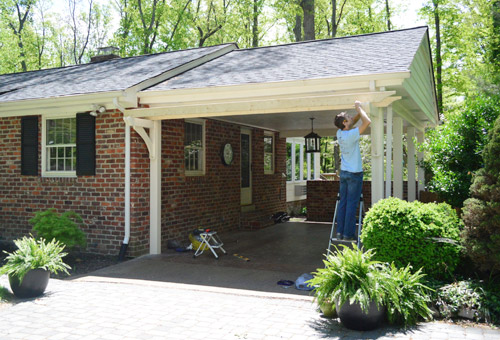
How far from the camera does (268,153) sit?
1423cm

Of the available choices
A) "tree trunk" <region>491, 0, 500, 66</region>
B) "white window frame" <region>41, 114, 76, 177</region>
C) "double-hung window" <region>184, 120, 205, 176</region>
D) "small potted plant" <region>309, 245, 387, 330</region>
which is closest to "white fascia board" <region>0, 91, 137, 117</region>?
"white window frame" <region>41, 114, 76, 177</region>

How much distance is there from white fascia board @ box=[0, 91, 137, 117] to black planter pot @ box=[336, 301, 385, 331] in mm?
5175

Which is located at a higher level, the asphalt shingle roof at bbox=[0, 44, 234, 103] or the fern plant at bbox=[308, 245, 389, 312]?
the asphalt shingle roof at bbox=[0, 44, 234, 103]

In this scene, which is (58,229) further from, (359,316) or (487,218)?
(487,218)

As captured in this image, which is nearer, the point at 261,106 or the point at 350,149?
the point at 350,149

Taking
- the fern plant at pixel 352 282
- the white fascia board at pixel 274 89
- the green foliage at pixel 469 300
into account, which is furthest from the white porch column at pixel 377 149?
the fern plant at pixel 352 282

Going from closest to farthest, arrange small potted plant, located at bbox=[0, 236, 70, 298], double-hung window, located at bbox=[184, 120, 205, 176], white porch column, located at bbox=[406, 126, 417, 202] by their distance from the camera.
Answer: small potted plant, located at bbox=[0, 236, 70, 298] → double-hung window, located at bbox=[184, 120, 205, 176] → white porch column, located at bbox=[406, 126, 417, 202]

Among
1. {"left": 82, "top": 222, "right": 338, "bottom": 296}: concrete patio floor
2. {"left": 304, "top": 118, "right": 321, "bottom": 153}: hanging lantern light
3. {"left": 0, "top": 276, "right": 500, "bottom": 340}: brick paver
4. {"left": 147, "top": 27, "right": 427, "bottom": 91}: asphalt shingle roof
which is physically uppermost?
{"left": 147, "top": 27, "right": 427, "bottom": 91}: asphalt shingle roof

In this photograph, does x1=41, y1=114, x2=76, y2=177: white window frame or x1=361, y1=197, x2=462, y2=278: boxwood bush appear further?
x1=41, y1=114, x2=76, y2=177: white window frame

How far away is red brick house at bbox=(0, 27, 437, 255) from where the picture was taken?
710 centimetres

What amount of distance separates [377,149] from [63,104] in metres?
5.63

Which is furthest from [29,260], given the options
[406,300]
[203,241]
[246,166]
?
[246,166]

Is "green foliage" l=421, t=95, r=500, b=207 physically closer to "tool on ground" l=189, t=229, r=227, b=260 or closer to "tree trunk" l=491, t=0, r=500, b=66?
"tool on ground" l=189, t=229, r=227, b=260

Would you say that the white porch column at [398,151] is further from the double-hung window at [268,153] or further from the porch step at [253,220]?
the double-hung window at [268,153]
